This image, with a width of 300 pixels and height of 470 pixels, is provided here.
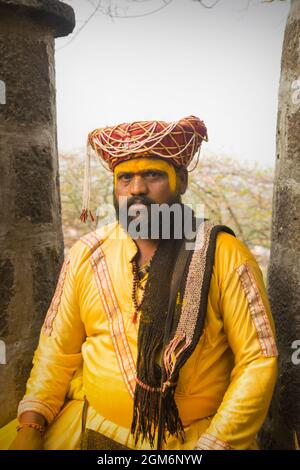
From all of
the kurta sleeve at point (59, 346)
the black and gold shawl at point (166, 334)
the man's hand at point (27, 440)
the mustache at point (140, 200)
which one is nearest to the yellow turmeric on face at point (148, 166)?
the mustache at point (140, 200)

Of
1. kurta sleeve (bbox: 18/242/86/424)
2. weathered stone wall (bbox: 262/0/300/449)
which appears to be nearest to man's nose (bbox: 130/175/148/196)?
kurta sleeve (bbox: 18/242/86/424)

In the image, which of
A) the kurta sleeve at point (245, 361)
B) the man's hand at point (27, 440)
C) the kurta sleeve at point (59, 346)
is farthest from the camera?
the kurta sleeve at point (59, 346)

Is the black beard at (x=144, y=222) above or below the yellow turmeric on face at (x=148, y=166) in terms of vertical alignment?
below

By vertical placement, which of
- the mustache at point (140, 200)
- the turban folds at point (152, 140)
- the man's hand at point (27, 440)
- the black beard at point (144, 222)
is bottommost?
the man's hand at point (27, 440)

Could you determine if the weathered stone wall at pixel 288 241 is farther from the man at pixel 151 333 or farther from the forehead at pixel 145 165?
the forehead at pixel 145 165

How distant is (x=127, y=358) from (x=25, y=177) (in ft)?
3.00

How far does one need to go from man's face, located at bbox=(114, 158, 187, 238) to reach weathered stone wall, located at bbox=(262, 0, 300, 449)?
48cm

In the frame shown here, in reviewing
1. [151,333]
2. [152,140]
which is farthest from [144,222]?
[151,333]

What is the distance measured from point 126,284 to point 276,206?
2.49ft

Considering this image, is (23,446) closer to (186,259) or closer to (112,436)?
(112,436)

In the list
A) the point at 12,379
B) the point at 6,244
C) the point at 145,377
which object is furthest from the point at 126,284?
the point at 12,379

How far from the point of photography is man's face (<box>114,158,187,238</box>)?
191 cm

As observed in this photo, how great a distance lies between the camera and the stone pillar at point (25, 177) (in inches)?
80.5

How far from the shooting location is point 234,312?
1782 mm
